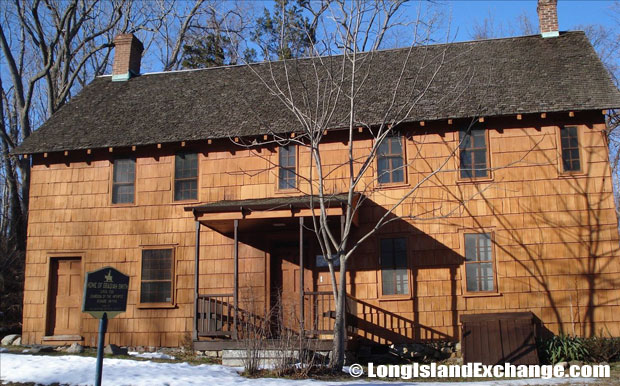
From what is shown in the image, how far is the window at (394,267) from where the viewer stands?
1546 centimetres

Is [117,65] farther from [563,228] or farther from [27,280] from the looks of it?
[563,228]

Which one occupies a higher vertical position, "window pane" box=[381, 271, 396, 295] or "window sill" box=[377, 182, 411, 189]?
"window sill" box=[377, 182, 411, 189]

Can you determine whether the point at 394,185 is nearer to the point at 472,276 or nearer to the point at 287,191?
the point at 287,191

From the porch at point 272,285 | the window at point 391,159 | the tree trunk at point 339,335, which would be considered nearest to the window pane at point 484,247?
the window at point 391,159

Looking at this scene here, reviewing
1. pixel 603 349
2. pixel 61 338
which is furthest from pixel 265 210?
pixel 603 349

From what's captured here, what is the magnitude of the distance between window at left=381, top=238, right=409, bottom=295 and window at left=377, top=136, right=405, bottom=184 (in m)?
1.54

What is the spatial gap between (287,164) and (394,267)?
3.81 meters

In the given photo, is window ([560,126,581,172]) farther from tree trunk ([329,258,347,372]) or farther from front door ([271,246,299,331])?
front door ([271,246,299,331])

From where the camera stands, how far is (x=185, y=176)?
1722cm

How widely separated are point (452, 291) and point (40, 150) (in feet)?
38.3

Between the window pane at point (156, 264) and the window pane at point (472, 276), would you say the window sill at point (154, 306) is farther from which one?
the window pane at point (472, 276)

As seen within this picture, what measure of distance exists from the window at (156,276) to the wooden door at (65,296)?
184cm

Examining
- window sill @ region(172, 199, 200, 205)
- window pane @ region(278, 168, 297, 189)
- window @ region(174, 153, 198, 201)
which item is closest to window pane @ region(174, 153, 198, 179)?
window @ region(174, 153, 198, 201)

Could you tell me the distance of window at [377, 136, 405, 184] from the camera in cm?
1602
